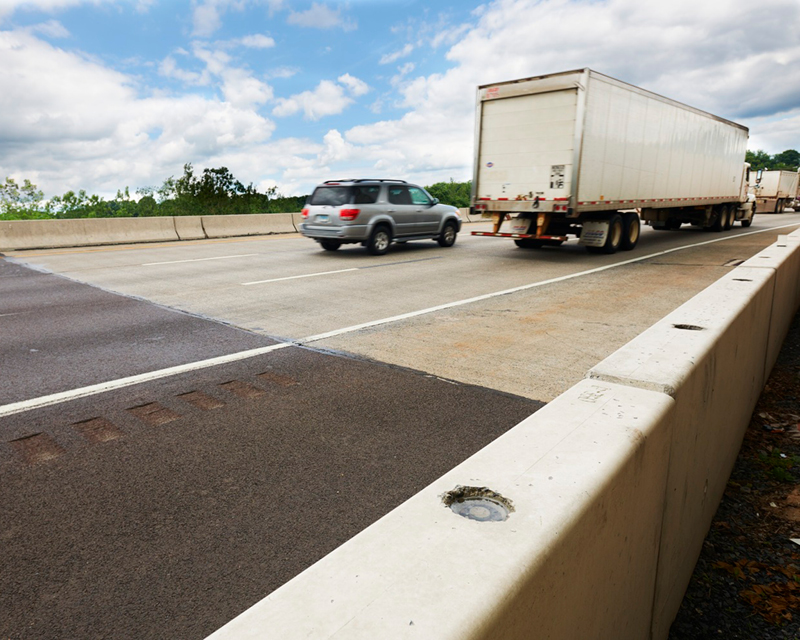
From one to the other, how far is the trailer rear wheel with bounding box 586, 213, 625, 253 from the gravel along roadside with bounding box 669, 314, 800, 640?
11484 mm

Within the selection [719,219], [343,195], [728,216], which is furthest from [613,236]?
[728,216]

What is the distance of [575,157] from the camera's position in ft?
45.8

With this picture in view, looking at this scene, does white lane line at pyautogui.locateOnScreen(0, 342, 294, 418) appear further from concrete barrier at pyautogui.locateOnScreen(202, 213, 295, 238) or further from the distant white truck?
the distant white truck

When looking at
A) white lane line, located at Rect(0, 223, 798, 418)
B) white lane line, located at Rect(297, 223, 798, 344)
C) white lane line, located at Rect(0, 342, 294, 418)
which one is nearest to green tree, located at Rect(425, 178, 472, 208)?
white lane line, located at Rect(297, 223, 798, 344)

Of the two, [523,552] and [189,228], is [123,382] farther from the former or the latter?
[189,228]

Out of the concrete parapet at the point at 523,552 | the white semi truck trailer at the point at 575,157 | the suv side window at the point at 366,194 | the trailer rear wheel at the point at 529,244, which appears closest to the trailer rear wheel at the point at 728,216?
the white semi truck trailer at the point at 575,157

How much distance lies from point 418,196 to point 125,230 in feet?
32.0

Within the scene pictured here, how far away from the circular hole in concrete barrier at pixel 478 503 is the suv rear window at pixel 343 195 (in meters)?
14.6

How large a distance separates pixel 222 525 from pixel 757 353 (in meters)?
4.22

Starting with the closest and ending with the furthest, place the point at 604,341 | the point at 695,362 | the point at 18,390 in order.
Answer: the point at 695,362 → the point at 18,390 → the point at 604,341

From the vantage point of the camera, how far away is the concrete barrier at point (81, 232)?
57.9ft

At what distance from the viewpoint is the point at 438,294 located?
33.9 ft

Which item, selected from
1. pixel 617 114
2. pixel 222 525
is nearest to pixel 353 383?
pixel 222 525

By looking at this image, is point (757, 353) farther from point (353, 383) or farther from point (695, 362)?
point (353, 383)
